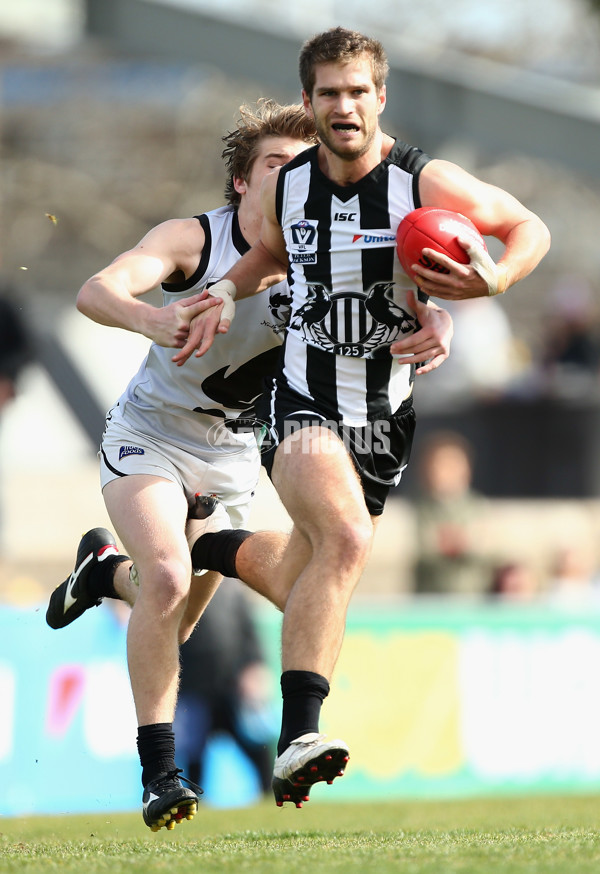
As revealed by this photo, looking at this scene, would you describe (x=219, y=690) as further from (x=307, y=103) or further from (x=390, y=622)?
(x=307, y=103)

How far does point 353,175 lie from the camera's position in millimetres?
5859

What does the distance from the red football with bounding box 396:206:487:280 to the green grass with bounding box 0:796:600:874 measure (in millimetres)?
2331

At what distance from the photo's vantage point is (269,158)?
6.56 meters

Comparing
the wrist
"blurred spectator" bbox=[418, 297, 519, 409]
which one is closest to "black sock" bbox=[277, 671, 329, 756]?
the wrist

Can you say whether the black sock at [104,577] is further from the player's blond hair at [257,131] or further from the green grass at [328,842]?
the player's blond hair at [257,131]

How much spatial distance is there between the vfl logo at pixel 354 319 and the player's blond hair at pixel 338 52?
2.85 ft

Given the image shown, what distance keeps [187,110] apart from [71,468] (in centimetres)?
1244

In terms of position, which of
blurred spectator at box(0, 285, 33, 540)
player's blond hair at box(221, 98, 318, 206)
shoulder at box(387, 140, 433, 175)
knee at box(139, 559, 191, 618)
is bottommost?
knee at box(139, 559, 191, 618)

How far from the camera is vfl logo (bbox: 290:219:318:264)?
5926mm

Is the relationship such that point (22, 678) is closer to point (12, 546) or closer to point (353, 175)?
point (12, 546)

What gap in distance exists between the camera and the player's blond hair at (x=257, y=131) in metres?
6.59

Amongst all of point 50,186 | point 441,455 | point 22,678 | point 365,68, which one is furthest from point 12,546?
point 50,186

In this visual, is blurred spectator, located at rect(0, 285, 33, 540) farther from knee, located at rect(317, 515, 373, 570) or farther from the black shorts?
knee, located at rect(317, 515, 373, 570)

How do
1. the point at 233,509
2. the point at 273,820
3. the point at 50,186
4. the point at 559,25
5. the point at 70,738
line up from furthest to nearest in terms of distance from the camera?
the point at 559,25
the point at 50,186
the point at 70,738
the point at 273,820
the point at 233,509
